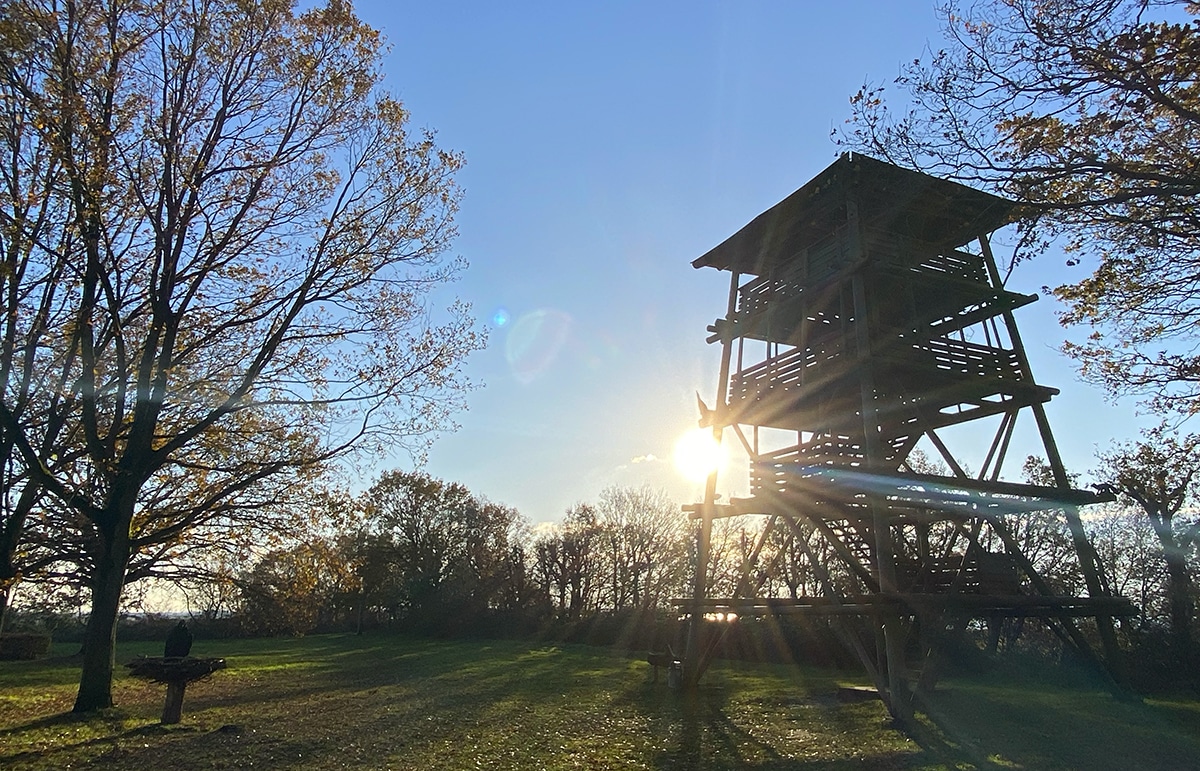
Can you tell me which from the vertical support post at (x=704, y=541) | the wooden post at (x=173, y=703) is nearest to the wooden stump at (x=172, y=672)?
the wooden post at (x=173, y=703)

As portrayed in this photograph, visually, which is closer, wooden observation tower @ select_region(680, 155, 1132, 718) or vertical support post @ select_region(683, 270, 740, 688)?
wooden observation tower @ select_region(680, 155, 1132, 718)

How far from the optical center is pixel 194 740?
10.1 meters

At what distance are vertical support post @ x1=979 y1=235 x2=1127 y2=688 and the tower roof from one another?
47.8 inches

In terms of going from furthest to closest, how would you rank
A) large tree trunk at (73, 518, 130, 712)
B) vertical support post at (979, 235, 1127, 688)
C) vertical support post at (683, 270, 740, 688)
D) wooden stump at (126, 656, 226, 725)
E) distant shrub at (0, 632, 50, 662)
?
distant shrub at (0, 632, 50, 662) → vertical support post at (683, 270, 740, 688) → vertical support post at (979, 235, 1127, 688) → large tree trunk at (73, 518, 130, 712) → wooden stump at (126, 656, 226, 725)

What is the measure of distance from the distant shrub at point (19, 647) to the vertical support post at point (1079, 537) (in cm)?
3579

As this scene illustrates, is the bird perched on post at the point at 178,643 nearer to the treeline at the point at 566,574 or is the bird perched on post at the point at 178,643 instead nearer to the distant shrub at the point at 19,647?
the treeline at the point at 566,574

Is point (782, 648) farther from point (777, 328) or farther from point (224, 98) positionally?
point (224, 98)

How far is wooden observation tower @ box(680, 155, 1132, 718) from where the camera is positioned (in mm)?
11836

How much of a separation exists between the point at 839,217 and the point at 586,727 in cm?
1066

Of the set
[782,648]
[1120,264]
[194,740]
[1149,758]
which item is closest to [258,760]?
[194,740]

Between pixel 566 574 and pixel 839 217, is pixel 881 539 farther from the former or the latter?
pixel 566 574

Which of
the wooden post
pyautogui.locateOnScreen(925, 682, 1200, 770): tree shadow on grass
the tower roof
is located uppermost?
the tower roof

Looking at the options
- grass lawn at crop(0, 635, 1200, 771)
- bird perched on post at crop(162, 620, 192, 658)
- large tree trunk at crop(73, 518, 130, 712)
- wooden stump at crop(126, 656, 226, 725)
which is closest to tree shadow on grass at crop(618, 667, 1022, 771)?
grass lawn at crop(0, 635, 1200, 771)

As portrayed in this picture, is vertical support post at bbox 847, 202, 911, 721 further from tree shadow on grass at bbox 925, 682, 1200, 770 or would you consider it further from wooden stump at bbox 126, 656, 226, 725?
wooden stump at bbox 126, 656, 226, 725
